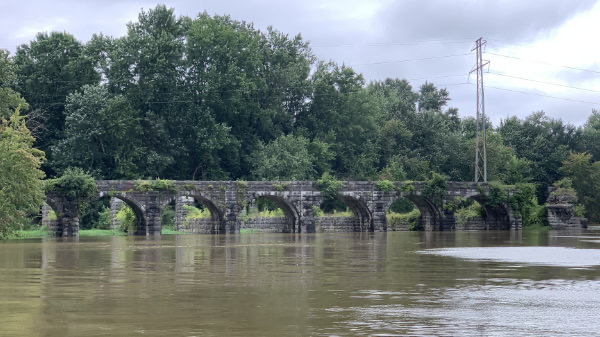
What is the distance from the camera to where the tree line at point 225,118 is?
247ft

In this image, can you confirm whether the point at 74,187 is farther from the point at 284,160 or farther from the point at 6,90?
the point at 284,160

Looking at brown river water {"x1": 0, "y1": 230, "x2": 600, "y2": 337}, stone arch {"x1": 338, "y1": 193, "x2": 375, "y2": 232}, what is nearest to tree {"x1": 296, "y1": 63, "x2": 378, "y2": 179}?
stone arch {"x1": 338, "y1": 193, "x2": 375, "y2": 232}

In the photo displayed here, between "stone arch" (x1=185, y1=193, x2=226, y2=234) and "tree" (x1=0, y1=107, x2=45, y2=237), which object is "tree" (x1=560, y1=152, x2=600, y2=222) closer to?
"stone arch" (x1=185, y1=193, x2=226, y2=234)

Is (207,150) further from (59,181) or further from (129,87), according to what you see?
(59,181)

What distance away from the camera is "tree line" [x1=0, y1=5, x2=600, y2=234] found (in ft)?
247

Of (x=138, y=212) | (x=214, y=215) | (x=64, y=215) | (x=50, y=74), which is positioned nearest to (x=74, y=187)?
(x=64, y=215)

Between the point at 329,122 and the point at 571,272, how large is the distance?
70.5 metres

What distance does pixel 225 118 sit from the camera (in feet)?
272

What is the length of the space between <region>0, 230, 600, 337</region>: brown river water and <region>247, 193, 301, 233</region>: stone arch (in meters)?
38.4

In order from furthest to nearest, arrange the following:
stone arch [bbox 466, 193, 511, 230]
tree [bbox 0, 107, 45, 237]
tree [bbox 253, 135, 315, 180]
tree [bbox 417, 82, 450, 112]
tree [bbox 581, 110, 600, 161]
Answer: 1. tree [bbox 417, 82, 450, 112]
2. tree [bbox 581, 110, 600, 161]
3. tree [bbox 253, 135, 315, 180]
4. stone arch [bbox 466, 193, 511, 230]
5. tree [bbox 0, 107, 45, 237]

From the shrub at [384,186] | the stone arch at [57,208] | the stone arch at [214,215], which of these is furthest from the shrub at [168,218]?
the shrub at [384,186]

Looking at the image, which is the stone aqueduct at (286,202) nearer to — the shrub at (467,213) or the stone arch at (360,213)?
the stone arch at (360,213)

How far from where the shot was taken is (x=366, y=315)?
1404cm

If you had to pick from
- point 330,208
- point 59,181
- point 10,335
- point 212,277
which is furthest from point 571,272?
point 330,208
